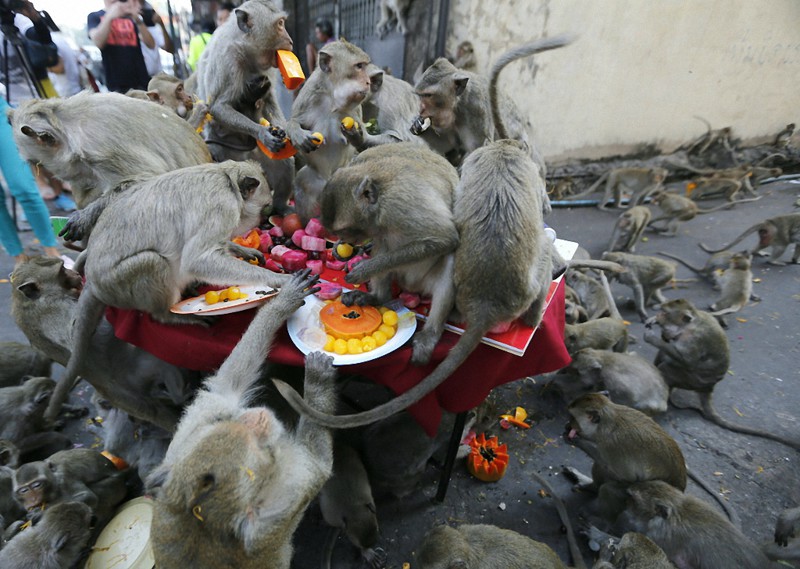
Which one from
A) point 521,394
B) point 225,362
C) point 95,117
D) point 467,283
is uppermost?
point 95,117

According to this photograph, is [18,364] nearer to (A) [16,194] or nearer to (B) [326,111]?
(A) [16,194]

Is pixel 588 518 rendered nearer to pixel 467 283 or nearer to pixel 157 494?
pixel 467 283

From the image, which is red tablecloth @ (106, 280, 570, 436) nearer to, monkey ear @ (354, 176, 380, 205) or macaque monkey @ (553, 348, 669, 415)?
monkey ear @ (354, 176, 380, 205)

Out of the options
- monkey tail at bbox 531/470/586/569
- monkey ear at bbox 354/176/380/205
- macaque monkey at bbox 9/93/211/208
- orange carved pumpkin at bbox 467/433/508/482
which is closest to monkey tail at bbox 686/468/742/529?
monkey tail at bbox 531/470/586/569

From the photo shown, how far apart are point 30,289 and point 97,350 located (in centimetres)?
69

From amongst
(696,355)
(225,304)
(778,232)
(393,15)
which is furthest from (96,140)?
(778,232)

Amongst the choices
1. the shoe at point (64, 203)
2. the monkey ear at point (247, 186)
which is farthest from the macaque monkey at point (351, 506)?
the shoe at point (64, 203)

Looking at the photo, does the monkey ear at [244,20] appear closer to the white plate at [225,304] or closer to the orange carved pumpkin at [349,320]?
the white plate at [225,304]

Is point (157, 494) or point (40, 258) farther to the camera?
point (40, 258)

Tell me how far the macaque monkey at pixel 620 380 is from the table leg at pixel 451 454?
1.67m

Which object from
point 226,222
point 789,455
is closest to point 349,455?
point 226,222

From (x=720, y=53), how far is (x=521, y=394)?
1148 cm

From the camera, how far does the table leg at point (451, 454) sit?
3.14m

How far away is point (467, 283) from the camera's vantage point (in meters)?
2.54
